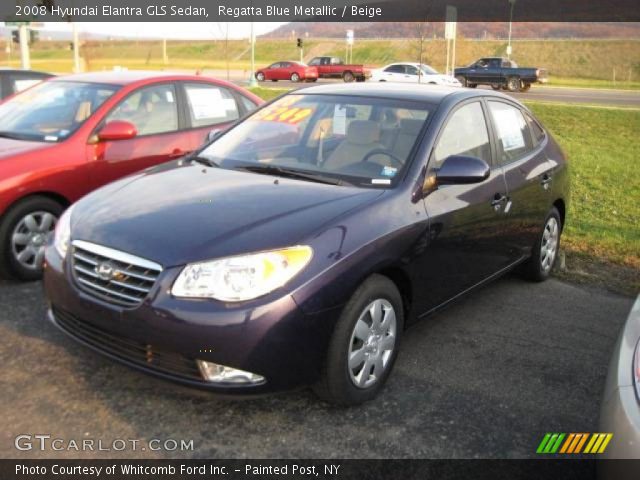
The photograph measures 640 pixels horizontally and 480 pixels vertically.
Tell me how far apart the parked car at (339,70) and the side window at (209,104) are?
107ft

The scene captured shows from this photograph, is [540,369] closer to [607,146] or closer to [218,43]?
[607,146]

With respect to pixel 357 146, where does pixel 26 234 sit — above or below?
below

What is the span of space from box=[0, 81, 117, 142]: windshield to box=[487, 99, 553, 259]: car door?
334 cm

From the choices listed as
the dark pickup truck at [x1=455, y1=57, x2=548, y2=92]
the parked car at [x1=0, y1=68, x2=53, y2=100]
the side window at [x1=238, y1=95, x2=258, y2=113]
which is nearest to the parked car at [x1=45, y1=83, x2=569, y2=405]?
the side window at [x1=238, y1=95, x2=258, y2=113]

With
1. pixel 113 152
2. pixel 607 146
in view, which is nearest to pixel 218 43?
pixel 607 146

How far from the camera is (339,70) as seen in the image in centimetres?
4041

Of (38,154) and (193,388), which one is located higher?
(38,154)

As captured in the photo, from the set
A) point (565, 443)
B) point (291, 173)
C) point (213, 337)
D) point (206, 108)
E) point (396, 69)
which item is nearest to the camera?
point (213, 337)

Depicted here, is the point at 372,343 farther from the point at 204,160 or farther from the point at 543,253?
the point at 543,253

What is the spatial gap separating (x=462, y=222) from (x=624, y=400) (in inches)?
71.2

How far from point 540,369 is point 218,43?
82.7 m

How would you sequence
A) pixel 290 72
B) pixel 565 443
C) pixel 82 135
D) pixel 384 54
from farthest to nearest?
1. pixel 384 54
2. pixel 290 72
3. pixel 82 135
4. pixel 565 443

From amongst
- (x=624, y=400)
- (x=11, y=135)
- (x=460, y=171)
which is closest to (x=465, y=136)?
(x=460, y=171)

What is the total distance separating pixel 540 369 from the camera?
3803 millimetres
